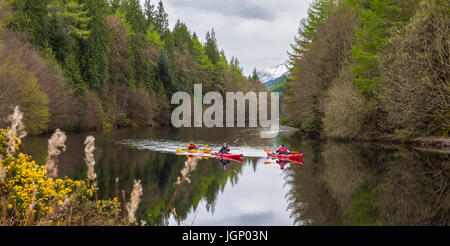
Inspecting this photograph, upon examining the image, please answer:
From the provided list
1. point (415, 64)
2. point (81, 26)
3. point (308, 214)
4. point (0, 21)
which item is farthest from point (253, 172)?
point (81, 26)

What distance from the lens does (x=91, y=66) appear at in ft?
184

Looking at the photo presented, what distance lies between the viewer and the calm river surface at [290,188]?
1180 cm

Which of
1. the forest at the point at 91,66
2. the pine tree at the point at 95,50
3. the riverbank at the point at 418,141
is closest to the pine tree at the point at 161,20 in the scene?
the forest at the point at 91,66

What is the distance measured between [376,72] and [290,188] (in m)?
19.8

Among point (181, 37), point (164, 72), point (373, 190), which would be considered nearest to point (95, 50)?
point (164, 72)

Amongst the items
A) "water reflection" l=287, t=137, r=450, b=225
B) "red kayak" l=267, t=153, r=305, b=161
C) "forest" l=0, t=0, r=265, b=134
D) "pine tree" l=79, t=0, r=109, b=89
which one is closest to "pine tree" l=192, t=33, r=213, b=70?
"forest" l=0, t=0, r=265, b=134

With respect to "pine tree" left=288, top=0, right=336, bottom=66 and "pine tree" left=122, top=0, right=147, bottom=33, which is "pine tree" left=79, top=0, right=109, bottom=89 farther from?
"pine tree" left=288, top=0, right=336, bottom=66

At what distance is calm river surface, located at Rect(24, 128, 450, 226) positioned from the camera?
11797 millimetres

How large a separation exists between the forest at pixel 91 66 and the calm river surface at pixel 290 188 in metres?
8.87

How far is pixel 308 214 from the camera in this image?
11953 millimetres

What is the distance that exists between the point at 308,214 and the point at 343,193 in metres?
3.50

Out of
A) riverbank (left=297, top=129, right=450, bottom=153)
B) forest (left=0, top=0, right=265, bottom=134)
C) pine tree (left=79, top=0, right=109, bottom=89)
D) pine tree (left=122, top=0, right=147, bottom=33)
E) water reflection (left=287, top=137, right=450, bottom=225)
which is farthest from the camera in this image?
pine tree (left=122, top=0, right=147, bottom=33)

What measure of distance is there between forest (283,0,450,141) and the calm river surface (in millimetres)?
3703
